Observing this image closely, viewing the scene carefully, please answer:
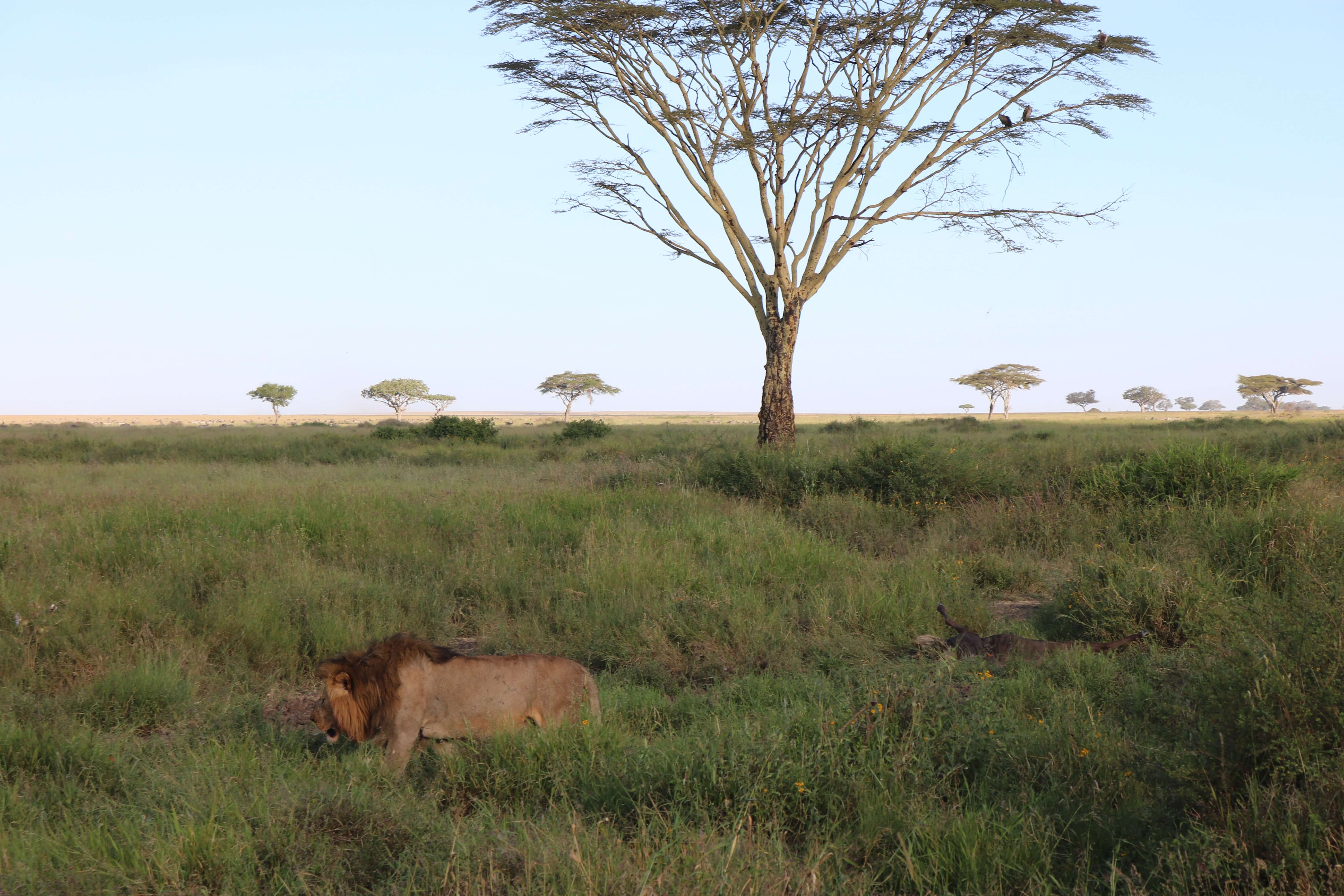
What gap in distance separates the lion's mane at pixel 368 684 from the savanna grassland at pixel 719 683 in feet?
0.64

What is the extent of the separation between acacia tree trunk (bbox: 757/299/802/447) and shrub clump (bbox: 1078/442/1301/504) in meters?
7.09

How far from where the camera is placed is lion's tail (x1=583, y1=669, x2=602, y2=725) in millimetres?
3664

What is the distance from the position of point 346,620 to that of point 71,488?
307 inches

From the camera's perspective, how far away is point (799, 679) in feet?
15.2

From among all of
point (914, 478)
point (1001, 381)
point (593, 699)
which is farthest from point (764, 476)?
point (1001, 381)

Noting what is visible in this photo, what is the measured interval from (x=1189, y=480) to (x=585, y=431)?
19496mm

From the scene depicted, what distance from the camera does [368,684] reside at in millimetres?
3572

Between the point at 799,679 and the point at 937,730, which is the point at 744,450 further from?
the point at 937,730

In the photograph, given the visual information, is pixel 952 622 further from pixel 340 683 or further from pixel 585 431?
pixel 585 431

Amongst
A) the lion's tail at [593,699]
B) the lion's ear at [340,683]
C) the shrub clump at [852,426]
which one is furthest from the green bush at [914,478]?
the shrub clump at [852,426]

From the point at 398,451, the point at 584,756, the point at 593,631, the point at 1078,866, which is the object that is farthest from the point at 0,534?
the point at 398,451

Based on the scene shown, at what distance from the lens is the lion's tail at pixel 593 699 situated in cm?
366

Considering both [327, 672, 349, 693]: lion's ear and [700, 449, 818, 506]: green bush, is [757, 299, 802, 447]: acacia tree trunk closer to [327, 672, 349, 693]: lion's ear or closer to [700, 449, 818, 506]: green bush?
[700, 449, 818, 506]: green bush

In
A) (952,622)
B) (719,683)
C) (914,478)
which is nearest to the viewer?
(719,683)
